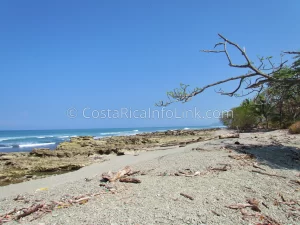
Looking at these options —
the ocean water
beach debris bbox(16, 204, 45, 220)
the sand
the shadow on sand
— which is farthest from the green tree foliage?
beach debris bbox(16, 204, 45, 220)

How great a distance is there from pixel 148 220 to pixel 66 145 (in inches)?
661

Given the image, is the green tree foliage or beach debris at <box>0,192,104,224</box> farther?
the green tree foliage

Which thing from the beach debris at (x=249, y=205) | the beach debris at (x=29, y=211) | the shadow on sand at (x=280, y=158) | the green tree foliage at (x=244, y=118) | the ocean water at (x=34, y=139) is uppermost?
the green tree foliage at (x=244, y=118)

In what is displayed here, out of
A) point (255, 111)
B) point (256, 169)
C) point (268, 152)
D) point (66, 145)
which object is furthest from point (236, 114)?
point (256, 169)

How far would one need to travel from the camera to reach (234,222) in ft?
10.4

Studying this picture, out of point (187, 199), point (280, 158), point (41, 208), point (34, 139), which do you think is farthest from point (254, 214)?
point (34, 139)

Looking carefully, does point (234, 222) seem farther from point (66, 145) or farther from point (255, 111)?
point (255, 111)

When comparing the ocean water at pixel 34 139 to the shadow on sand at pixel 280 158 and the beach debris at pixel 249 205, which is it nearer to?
the shadow on sand at pixel 280 158

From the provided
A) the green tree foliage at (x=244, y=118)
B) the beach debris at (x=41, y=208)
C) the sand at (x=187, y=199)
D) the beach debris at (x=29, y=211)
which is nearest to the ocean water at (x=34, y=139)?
the sand at (x=187, y=199)

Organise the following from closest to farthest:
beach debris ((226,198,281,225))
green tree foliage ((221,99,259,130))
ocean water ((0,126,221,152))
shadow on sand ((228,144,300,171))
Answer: beach debris ((226,198,281,225)) → shadow on sand ((228,144,300,171)) → ocean water ((0,126,221,152)) → green tree foliage ((221,99,259,130))

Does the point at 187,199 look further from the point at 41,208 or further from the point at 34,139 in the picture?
the point at 34,139

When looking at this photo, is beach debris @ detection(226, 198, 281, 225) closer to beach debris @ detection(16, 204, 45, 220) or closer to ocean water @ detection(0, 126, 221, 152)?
beach debris @ detection(16, 204, 45, 220)

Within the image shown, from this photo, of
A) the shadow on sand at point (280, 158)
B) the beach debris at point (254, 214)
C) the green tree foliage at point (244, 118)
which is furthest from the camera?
the green tree foliage at point (244, 118)

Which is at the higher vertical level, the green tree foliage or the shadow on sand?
the green tree foliage
